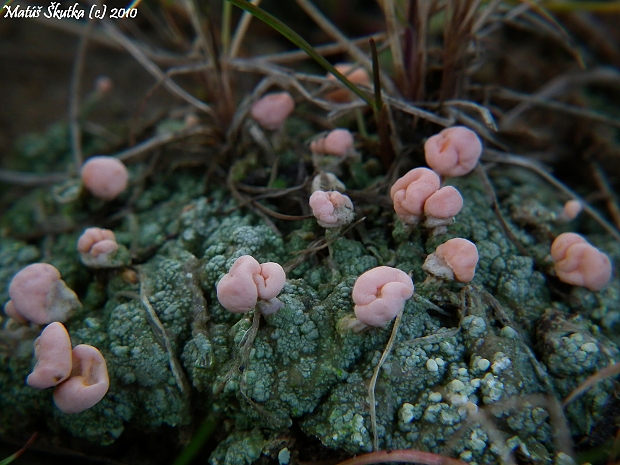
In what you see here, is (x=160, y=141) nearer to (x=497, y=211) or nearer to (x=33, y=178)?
(x=33, y=178)

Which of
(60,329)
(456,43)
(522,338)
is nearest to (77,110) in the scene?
(60,329)

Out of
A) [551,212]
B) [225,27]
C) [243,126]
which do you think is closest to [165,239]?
[243,126]

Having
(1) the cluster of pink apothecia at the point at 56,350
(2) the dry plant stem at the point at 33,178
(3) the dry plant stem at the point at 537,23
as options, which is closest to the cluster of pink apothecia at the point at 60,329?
(1) the cluster of pink apothecia at the point at 56,350

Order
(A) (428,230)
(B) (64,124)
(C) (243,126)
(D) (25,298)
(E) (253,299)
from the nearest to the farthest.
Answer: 1. (E) (253,299)
2. (D) (25,298)
3. (A) (428,230)
4. (C) (243,126)
5. (B) (64,124)

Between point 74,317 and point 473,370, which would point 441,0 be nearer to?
point 473,370

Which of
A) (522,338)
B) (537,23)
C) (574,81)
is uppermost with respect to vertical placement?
(537,23)

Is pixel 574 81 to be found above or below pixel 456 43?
below
